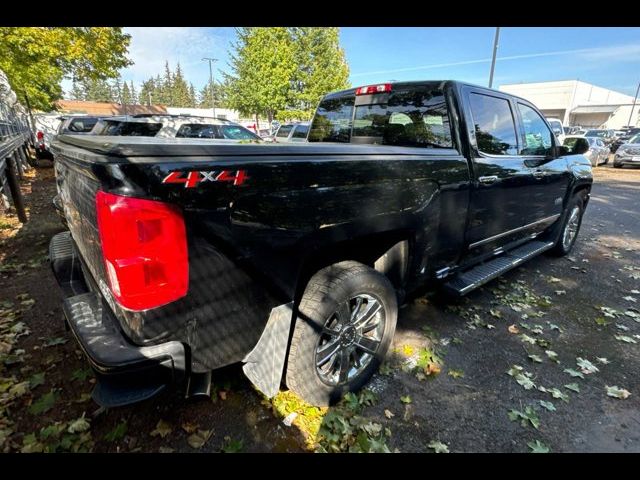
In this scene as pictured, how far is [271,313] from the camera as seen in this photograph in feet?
6.03

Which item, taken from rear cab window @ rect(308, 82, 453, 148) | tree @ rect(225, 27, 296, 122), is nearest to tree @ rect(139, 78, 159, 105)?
tree @ rect(225, 27, 296, 122)

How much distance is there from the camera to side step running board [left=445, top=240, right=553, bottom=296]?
3117 mm

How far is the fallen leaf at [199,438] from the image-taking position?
2031mm

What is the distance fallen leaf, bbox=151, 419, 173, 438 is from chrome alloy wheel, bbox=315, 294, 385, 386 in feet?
3.18

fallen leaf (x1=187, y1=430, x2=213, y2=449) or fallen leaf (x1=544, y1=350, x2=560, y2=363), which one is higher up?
fallen leaf (x1=187, y1=430, x2=213, y2=449)

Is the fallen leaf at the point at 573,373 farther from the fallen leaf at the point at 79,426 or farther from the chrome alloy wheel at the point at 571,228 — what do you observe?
the fallen leaf at the point at 79,426

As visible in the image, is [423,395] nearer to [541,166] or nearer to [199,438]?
[199,438]

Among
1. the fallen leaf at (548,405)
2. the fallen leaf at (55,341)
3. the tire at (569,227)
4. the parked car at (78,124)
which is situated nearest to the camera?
the fallen leaf at (548,405)

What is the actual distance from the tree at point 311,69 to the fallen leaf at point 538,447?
29323 mm

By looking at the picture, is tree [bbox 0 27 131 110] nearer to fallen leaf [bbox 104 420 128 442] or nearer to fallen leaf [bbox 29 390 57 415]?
fallen leaf [bbox 29 390 57 415]

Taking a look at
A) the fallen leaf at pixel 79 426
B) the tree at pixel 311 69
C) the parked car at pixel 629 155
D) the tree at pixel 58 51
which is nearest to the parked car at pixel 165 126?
the tree at pixel 58 51

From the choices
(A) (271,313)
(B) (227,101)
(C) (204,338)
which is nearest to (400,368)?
(A) (271,313)

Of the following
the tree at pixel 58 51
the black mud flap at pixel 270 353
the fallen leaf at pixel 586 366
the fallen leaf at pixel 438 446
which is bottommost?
the fallen leaf at pixel 586 366
